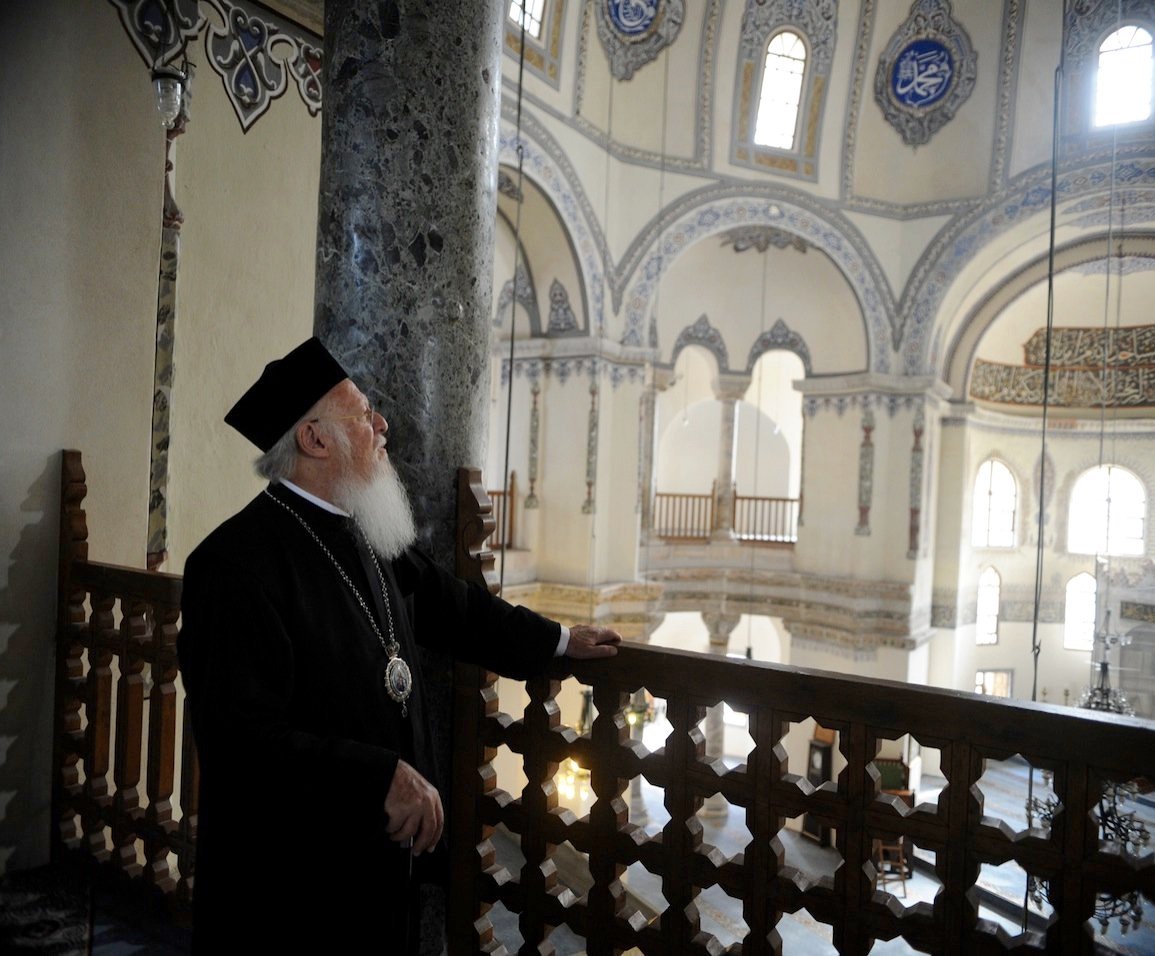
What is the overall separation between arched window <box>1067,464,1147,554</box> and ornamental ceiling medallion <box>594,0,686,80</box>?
1104cm

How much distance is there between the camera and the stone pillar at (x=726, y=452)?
13.2 meters

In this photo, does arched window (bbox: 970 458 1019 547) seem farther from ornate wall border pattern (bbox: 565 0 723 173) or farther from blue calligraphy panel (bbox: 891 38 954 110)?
ornate wall border pattern (bbox: 565 0 723 173)

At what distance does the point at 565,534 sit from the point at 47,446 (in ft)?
25.5

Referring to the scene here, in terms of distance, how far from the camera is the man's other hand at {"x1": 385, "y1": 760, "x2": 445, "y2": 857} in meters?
1.44

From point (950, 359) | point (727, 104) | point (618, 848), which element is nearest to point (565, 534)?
point (727, 104)

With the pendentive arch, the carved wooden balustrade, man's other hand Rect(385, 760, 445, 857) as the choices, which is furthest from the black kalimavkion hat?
the pendentive arch

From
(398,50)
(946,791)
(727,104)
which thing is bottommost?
(946,791)

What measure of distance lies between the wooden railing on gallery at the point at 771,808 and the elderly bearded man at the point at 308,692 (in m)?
0.37

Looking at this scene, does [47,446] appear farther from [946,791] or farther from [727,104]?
[727,104]

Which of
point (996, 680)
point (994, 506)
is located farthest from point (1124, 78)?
point (996, 680)

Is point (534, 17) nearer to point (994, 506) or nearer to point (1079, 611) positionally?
point (994, 506)

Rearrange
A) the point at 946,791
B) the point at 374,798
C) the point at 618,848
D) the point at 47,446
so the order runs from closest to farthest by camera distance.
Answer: the point at 374,798
the point at 946,791
the point at 618,848
the point at 47,446

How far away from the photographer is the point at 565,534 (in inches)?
410

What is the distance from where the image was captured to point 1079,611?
651 inches
